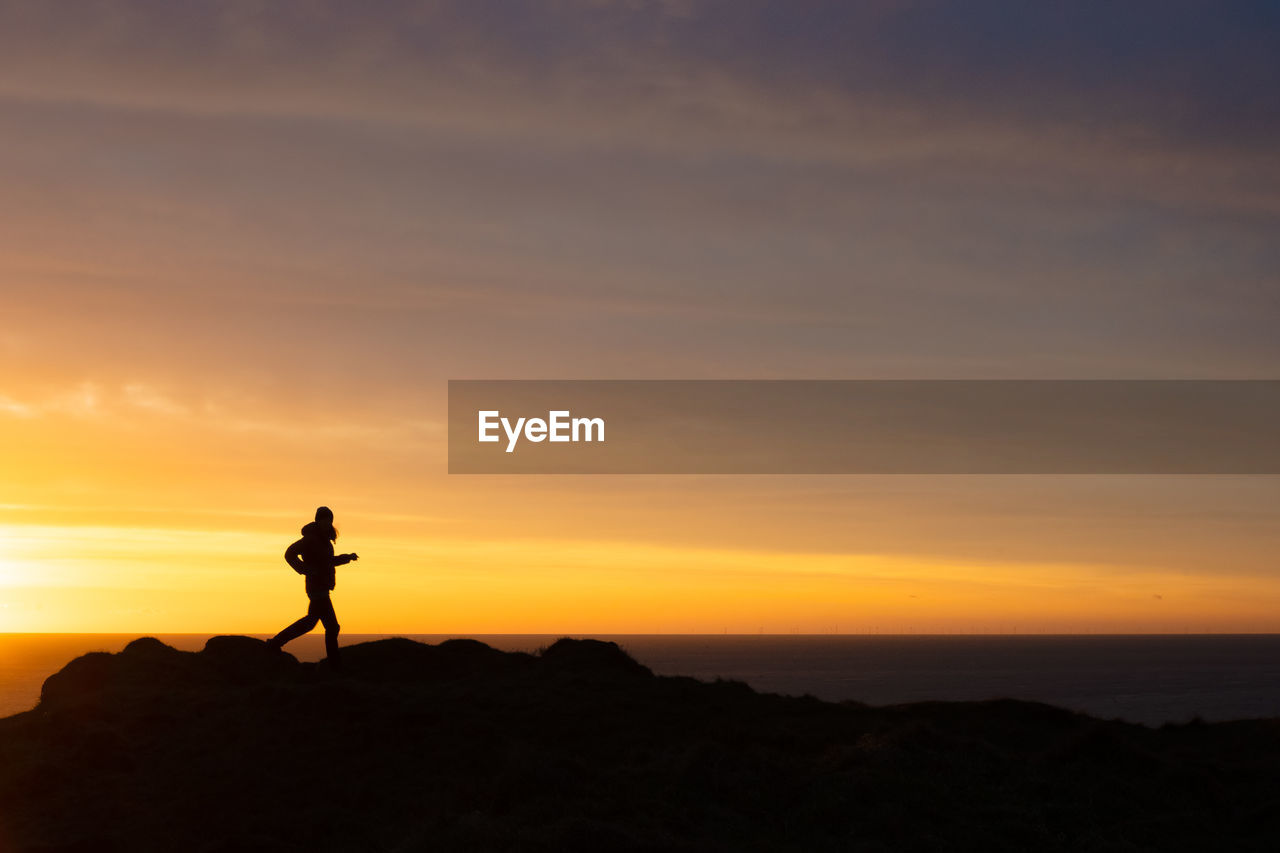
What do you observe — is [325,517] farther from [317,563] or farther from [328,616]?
[328,616]


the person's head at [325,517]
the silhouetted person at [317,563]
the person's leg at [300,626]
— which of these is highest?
the person's head at [325,517]

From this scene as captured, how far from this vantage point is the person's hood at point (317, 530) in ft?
67.8

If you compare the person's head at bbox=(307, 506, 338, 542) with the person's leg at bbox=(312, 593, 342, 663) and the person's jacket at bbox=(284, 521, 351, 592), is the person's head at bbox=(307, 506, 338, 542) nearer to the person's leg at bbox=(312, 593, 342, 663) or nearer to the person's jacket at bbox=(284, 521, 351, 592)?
the person's jacket at bbox=(284, 521, 351, 592)

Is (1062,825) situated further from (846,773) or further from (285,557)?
(285,557)

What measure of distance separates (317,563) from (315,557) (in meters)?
0.11

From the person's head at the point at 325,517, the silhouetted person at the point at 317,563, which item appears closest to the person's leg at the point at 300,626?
Answer: the silhouetted person at the point at 317,563

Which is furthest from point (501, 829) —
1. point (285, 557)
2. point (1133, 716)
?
point (1133, 716)

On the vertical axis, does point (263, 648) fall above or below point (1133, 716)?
above

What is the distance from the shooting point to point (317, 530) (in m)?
20.7

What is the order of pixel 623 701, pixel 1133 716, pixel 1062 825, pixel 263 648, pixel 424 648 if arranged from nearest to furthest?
pixel 1062 825 → pixel 623 701 → pixel 263 648 → pixel 424 648 → pixel 1133 716

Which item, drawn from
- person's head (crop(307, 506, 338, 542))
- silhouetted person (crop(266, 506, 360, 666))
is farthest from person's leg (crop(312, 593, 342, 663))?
person's head (crop(307, 506, 338, 542))

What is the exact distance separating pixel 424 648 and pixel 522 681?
12.0 feet

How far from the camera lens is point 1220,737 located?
22328 millimetres

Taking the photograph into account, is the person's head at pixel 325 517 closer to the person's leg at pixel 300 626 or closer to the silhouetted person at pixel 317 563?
the silhouetted person at pixel 317 563
